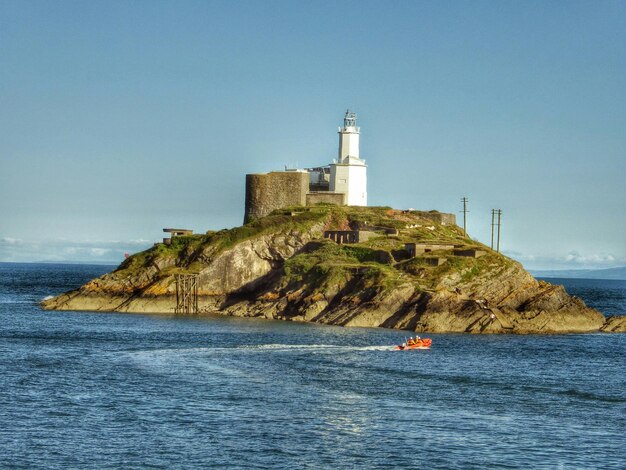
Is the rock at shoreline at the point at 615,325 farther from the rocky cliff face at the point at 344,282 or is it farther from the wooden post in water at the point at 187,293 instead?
the wooden post in water at the point at 187,293

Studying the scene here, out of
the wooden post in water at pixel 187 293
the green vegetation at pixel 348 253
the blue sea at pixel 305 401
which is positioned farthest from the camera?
the wooden post in water at pixel 187 293

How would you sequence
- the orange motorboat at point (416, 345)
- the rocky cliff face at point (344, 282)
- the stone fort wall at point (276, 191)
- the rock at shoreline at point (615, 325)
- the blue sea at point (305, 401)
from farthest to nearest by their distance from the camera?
the stone fort wall at point (276, 191) < the rock at shoreline at point (615, 325) < the rocky cliff face at point (344, 282) < the orange motorboat at point (416, 345) < the blue sea at point (305, 401)

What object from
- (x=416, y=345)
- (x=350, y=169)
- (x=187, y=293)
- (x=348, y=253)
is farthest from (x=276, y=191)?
(x=416, y=345)

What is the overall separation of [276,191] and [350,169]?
1036 centimetres

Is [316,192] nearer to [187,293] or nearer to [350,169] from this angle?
[350,169]

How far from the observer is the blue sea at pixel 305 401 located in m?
46.0

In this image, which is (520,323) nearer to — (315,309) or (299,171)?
(315,309)

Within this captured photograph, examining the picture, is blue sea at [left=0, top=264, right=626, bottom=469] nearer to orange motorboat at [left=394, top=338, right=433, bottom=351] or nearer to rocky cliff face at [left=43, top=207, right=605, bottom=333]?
orange motorboat at [left=394, top=338, right=433, bottom=351]

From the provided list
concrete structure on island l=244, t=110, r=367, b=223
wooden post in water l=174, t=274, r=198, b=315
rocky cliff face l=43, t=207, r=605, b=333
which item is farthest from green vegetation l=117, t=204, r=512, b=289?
concrete structure on island l=244, t=110, r=367, b=223

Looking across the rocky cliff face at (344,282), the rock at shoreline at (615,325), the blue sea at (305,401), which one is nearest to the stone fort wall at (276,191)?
the rocky cliff face at (344,282)

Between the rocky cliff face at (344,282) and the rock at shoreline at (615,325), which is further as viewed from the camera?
the rock at shoreline at (615,325)

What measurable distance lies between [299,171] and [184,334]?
52.1 meters

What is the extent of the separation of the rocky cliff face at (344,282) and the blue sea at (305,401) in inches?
261

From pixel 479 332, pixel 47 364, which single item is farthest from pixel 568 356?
pixel 47 364
